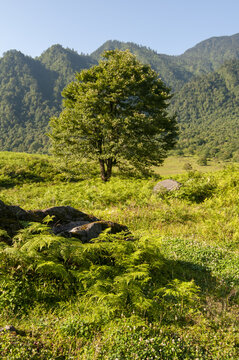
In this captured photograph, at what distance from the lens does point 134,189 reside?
47.7 ft

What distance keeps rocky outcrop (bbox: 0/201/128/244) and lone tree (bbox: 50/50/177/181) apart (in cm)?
1152

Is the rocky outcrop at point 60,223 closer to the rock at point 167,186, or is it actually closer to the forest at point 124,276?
the forest at point 124,276

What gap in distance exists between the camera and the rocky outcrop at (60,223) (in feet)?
19.2

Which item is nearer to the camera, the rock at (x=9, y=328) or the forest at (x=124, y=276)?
the rock at (x=9, y=328)

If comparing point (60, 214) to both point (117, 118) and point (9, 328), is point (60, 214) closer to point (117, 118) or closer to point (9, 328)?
point (9, 328)

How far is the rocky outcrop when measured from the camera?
19.2 ft

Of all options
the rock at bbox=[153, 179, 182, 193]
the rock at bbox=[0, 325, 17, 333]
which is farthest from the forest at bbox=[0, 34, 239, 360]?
the rock at bbox=[153, 179, 182, 193]

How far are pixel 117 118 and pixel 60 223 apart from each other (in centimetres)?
1384

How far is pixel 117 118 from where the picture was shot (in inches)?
755

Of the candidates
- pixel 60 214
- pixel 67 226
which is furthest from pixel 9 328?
pixel 60 214

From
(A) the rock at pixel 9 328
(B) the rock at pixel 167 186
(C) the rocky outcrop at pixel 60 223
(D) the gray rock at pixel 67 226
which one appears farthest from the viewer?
(B) the rock at pixel 167 186

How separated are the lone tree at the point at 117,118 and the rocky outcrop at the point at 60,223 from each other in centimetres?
1152

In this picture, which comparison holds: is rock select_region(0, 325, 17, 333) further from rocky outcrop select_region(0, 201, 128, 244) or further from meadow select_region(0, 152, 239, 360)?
rocky outcrop select_region(0, 201, 128, 244)

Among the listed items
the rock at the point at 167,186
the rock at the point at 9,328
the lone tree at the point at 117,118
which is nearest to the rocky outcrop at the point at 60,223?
the rock at the point at 9,328
